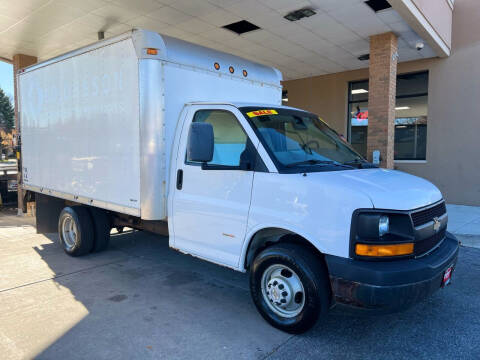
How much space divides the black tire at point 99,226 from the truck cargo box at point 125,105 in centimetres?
42

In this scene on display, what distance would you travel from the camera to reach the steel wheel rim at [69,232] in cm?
600

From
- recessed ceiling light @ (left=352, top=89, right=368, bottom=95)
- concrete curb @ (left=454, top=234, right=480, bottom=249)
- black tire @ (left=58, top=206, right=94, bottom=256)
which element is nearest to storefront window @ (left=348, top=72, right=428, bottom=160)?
recessed ceiling light @ (left=352, top=89, right=368, bottom=95)

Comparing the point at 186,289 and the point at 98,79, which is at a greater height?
the point at 98,79

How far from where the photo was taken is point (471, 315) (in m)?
3.87

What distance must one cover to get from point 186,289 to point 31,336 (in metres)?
1.72

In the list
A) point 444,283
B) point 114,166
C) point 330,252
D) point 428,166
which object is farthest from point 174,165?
point 428,166

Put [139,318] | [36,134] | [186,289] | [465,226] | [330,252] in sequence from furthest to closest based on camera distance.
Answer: [465,226]
[36,134]
[186,289]
[139,318]
[330,252]

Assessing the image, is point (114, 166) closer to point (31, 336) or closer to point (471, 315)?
point (31, 336)

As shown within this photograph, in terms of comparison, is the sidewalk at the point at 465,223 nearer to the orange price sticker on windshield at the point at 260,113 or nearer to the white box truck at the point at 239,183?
the white box truck at the point at 239,183

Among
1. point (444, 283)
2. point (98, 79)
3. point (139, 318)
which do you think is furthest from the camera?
point (98, 79)

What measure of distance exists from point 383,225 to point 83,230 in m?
4.58

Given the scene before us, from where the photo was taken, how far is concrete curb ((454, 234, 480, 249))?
21.6ft

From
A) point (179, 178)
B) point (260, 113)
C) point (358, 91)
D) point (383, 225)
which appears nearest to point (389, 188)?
point (383, 225)

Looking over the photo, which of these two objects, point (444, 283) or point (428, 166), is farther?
point (428, 166)
